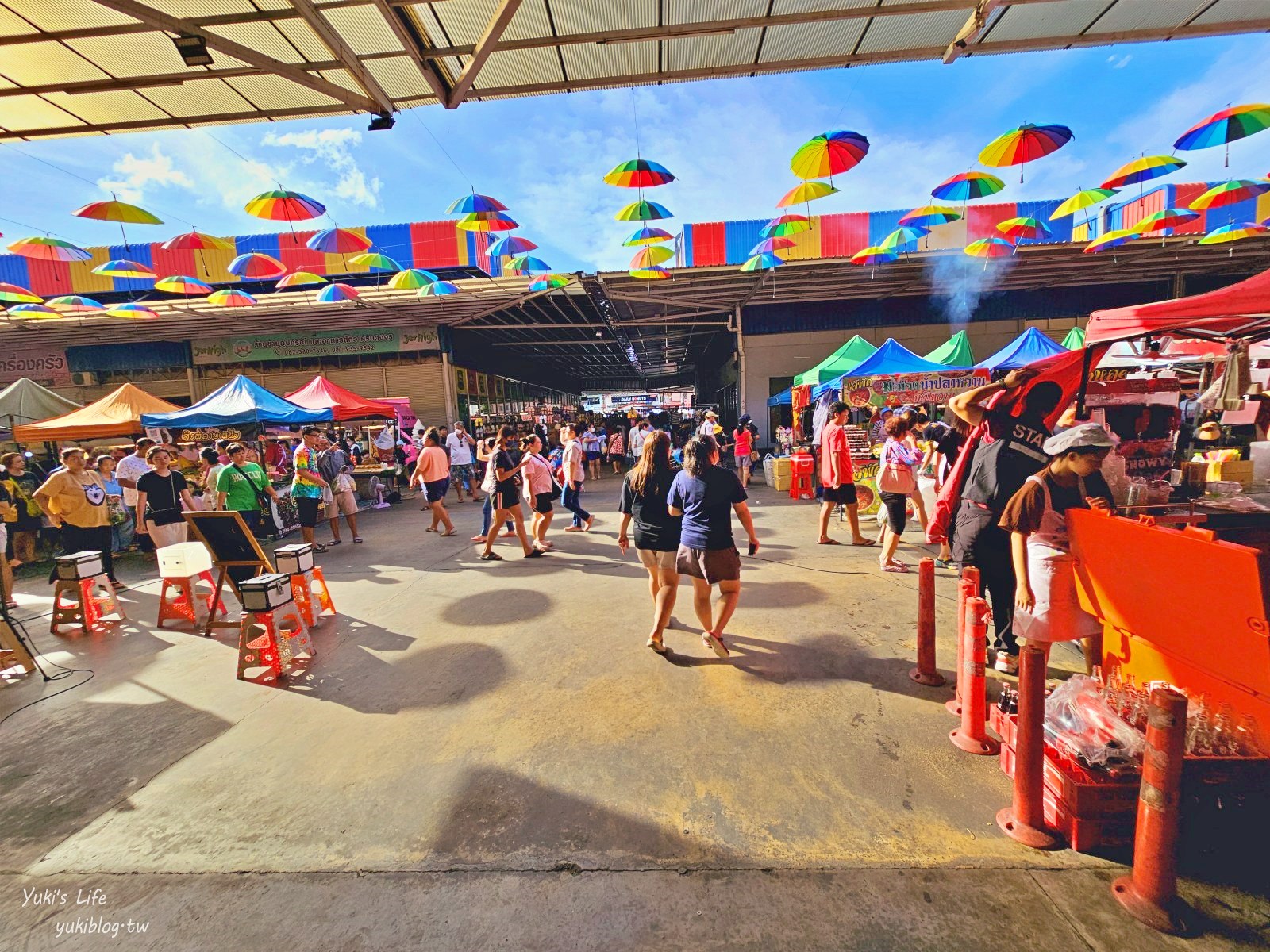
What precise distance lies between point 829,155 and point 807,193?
8.23ft

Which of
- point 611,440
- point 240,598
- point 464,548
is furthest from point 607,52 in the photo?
point 611,440

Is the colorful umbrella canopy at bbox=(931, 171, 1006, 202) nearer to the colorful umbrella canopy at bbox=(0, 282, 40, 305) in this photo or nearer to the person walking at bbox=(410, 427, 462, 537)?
the person walking at bbox=(410, 427, 462, 537)

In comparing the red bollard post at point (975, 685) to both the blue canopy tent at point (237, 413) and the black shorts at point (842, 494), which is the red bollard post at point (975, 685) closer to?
the black shorts at point (842, 494)

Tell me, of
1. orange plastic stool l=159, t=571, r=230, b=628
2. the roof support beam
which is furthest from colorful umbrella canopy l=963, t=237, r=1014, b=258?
orange plastic stool l=159, t=571, r=230, b=628

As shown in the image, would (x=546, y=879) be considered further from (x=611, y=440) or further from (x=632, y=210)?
(x=611, y=440)

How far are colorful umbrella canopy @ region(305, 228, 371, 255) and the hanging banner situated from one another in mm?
10980

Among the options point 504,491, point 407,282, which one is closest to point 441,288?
point 407,282

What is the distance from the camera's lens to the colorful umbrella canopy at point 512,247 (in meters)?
12.5

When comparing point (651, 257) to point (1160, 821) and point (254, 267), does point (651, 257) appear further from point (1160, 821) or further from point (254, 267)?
point (1160, 821)

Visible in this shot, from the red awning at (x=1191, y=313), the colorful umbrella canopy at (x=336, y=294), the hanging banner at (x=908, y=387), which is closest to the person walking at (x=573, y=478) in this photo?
the hanging banner at (x=908, y=387)

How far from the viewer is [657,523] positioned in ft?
13.8

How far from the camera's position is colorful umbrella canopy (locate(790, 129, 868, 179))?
816 cm

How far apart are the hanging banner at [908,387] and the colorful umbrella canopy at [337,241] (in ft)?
36.0

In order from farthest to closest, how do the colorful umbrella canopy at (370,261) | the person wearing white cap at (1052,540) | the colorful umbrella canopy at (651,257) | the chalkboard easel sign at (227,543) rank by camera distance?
the colorful umbrella canopy at (651,257) → the colorful umbrella canopy at (370,261) → the chalkboard easel sign at (227,543) → the person wearing white cap at (1052,540)
